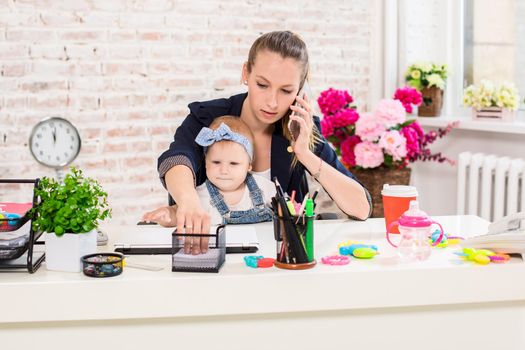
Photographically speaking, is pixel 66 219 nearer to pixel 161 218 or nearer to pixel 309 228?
pixel 309 228

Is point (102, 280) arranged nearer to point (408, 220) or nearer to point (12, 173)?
point (408, 220)

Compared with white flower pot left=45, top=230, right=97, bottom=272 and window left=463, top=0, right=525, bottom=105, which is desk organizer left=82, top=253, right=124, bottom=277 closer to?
white flower pot left=45, top=230, right=97, bottom=272

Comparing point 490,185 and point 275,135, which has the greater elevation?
point 275,135

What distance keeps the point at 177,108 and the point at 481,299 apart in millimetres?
2470

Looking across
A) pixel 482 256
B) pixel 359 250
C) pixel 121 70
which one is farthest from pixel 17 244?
pixel 121 70

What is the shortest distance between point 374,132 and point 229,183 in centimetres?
142

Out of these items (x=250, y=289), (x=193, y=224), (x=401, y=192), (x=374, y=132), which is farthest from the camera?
(x=374, y=132)

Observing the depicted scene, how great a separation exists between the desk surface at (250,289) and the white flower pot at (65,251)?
0.02 meters

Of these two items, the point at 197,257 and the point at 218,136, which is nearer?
the point at 197,257

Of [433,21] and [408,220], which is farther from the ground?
[433,21]

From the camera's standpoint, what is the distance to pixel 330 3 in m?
4.02

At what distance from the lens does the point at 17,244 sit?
59.7 inches

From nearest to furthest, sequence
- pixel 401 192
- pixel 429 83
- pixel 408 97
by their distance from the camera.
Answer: pixel 401 192 → pixel 408 97 → pixel 429 83

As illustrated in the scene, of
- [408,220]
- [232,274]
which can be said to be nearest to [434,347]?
[408,220]
